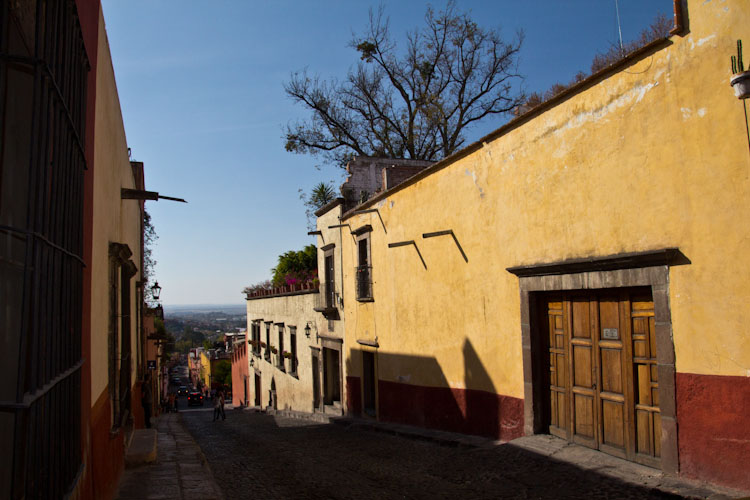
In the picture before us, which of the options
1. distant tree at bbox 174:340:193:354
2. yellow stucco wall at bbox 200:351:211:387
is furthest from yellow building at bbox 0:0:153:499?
distant tree at bbox 174:340:193:354

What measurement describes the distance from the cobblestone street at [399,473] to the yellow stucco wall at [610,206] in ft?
4.26

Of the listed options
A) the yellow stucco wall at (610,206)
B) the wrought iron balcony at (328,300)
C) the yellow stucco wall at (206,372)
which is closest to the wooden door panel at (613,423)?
the yellow stucco wall at (610,206)

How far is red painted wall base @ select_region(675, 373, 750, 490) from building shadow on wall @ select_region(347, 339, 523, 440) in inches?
113

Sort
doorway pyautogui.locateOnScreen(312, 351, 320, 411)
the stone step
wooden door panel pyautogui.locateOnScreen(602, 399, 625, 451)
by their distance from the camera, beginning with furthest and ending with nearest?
doorway pyautogui.locateOnScreen(312, 351, 320, 411) → the stone step → wooden door panel pyautogui.locateOnScreen(602, 399, 625, 451)

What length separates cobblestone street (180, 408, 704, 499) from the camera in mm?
6391

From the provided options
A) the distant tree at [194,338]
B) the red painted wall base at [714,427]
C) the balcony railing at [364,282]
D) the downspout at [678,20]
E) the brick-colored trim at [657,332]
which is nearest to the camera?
the red painted wall base at [714,427]

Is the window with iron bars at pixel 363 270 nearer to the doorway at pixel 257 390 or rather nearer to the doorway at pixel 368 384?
the doorway at pixel 368 384

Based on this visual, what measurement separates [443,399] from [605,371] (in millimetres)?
4156

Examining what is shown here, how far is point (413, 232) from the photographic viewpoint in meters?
12.2

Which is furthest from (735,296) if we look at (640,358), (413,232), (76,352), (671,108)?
(413,232)

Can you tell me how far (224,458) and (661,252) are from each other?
8.27 meters

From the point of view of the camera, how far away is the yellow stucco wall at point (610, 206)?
5582 millimetres

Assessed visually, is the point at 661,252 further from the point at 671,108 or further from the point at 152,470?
the point at 152,470

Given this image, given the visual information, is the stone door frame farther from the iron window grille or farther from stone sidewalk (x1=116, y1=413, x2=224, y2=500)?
the iron window grille
